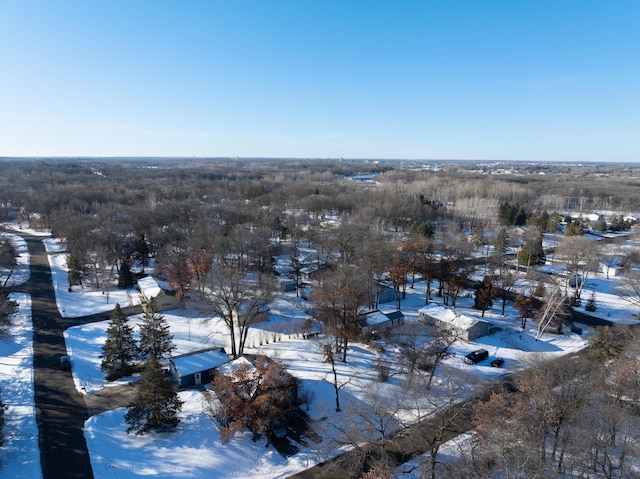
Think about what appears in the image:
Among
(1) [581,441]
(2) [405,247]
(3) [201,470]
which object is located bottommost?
(3) [201,470]

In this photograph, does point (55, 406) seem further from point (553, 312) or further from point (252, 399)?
point (553, 312)

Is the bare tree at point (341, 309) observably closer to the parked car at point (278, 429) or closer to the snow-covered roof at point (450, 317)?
the parked car at point (278, 429)

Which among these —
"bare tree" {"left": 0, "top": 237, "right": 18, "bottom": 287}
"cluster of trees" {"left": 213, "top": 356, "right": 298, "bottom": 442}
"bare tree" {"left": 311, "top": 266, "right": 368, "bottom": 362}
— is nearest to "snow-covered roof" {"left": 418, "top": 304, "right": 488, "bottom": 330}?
"bare tree" {"left": 311, "top": 266, "right": 368, "bottom": 362}

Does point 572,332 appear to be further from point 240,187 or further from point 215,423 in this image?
point 240,187

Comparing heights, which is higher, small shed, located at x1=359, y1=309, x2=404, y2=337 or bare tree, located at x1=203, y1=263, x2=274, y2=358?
bare tree, located at x1=203, y1=263, x2=274, y2=358

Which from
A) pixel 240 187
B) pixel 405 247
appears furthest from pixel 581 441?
pixel 240 187

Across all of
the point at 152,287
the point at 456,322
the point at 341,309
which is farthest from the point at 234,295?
the point at 456,322

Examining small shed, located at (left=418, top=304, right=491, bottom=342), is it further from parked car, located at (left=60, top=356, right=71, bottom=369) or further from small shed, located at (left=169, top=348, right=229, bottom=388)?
parked car, located at (left=60, top=356, right=71, bottom=369)

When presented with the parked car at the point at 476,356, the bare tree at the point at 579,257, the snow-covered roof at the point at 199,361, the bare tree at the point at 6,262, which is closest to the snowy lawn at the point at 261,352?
the parked car at the point at 476,356
